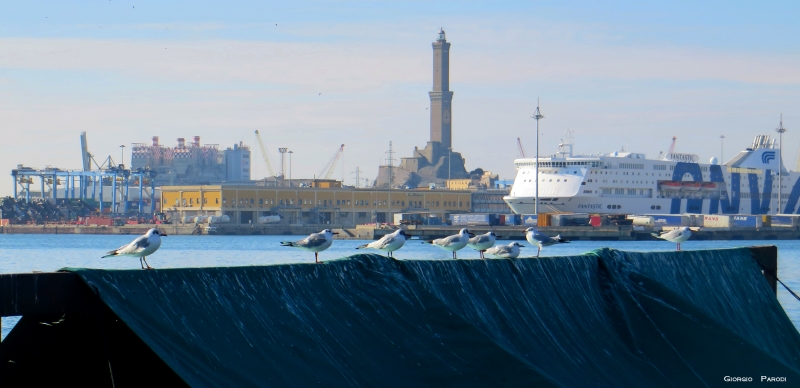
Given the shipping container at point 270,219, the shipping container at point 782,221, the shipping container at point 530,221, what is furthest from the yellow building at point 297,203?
the shipping container at point 782,221

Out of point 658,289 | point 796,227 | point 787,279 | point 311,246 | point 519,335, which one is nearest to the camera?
point 519,335

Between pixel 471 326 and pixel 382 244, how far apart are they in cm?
371

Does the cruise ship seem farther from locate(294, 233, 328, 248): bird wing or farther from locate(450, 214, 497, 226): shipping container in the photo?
locate(294, 233, 328, 248): bird wing

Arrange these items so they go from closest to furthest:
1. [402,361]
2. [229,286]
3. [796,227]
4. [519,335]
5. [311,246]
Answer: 1. [229,286]
2. [402,361]
3. [519,335]
4. [311,246]
5. [796,227]

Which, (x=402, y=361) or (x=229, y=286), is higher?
(x=229, y=286)

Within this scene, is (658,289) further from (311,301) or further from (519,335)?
(311,301)

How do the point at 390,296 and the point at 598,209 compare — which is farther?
the point at 598,209

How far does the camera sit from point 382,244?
1259 cm

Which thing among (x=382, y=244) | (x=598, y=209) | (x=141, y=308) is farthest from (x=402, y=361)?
(x=598, y=209)

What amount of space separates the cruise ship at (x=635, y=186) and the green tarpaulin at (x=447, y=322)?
81.1 m

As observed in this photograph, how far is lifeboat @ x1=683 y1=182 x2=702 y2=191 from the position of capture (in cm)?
10056

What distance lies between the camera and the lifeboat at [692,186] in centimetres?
10056

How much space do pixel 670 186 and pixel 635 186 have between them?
15.8 ft

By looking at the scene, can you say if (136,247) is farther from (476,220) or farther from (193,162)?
(193,162)
